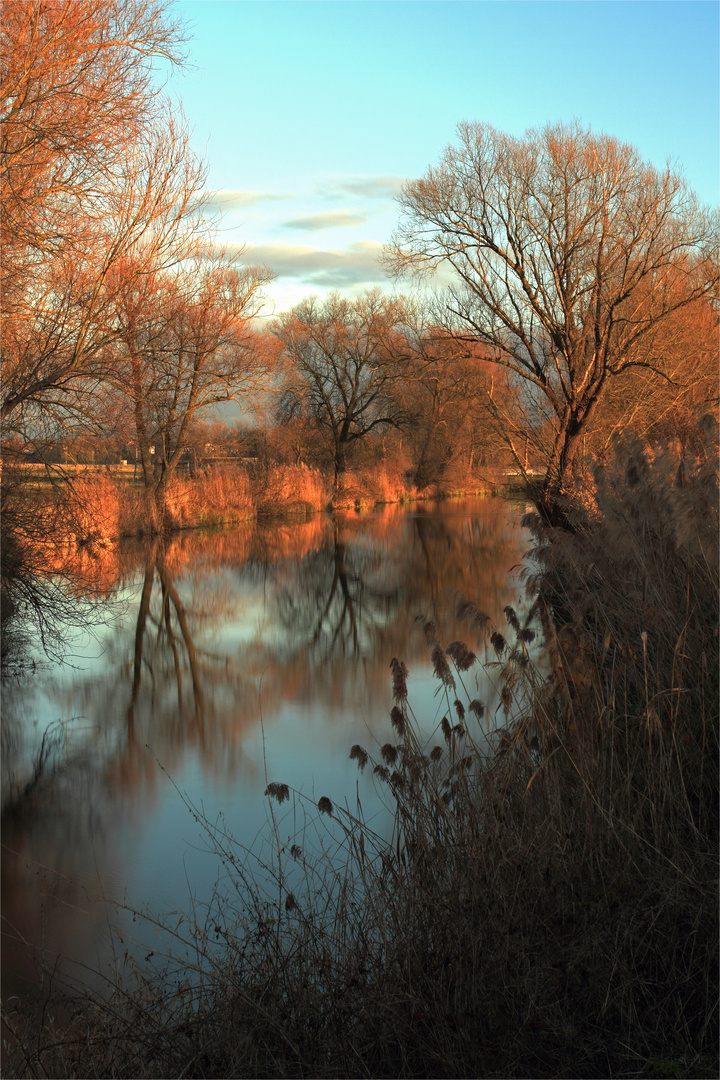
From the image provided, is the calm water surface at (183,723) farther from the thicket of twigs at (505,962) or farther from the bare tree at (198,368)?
the bare tree at (198,368)

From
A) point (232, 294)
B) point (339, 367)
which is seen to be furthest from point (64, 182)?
point (339, 367)

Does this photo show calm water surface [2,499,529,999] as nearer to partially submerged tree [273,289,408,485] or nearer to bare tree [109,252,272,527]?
bare tree [109,252,272,527]

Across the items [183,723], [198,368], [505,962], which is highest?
[198,368]

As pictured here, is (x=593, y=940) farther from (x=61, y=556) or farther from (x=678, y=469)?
(x=61, y=556)

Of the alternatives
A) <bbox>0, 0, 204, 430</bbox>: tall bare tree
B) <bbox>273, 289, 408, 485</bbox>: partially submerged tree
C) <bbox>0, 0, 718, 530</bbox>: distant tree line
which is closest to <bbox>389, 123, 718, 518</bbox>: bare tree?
<bbox>0, 0, 718, 530</bbox>: distant tree line

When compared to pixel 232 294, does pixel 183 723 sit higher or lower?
lower

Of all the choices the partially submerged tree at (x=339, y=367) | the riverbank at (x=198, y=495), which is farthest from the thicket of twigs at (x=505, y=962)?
the partially submerged tree at (x=339, y=367)

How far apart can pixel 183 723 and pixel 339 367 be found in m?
31.4

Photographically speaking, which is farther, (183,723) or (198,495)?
(198,495)

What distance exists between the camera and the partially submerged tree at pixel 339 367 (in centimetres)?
3744

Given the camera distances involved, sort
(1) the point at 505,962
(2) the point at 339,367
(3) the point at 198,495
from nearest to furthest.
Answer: (1) the point at 505,962 → (3) the point at 198,495 → (2) the point at 339,367

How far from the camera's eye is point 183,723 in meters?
8.12

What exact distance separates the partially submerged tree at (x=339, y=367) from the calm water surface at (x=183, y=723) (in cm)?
2019

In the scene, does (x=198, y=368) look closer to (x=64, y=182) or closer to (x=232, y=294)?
(x=232, y=294)
